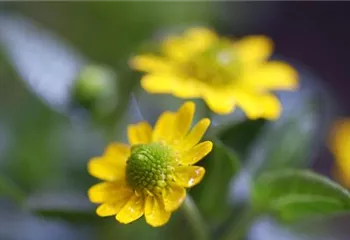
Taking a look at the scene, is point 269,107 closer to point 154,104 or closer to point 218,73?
point 218,73

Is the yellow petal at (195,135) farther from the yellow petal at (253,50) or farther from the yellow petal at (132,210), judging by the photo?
the yellow petal at (253,50)

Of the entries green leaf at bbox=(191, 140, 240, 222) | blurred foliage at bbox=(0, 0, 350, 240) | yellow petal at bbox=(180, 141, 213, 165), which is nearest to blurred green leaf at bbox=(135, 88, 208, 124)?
blurred foliage at bbox=(0, 0, 350, 240)

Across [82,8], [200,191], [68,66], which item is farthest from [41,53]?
[82,8]

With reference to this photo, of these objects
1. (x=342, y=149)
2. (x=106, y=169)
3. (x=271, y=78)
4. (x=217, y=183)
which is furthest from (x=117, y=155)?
(x=342, y=149)

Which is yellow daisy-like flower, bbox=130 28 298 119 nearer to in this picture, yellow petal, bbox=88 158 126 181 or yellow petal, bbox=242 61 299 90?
yellow petal, bbox=242 61 299 90

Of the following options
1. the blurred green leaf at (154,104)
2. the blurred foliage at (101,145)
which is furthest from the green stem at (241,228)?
the blurred green leaf at (154,104)

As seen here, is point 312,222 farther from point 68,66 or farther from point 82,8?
point 82,8
